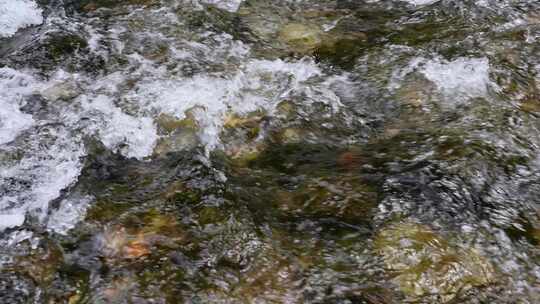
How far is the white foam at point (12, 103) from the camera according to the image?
5.01 meters

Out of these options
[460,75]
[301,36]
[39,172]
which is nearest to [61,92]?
[39,172]

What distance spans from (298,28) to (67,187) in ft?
10.4

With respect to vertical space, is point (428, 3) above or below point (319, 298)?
above

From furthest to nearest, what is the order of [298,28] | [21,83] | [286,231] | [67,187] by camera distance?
[298,28]
[21,83]
[67,187]
[286,231]

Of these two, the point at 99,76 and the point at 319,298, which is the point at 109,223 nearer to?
the point at 319,298

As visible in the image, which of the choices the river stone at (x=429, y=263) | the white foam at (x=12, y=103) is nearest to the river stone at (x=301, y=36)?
the white foam at (x=12, y=103)

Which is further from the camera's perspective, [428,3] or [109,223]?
[428,3]

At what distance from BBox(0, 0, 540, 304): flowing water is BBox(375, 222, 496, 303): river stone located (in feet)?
0.03

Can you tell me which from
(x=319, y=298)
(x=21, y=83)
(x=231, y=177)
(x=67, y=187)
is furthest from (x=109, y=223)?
(x=21, y=83)

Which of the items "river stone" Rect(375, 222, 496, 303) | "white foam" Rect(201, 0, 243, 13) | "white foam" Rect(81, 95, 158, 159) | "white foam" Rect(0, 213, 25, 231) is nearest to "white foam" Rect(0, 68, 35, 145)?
"white foam" Rect(81, 95, 158, 159)

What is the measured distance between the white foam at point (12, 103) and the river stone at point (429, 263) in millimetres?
→ 3201

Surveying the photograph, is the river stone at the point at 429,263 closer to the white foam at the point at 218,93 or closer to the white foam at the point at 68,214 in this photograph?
the white foam at the point at 218,93

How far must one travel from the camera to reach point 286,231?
4.09 m

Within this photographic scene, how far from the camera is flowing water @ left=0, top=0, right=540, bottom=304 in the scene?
3.80 metres
